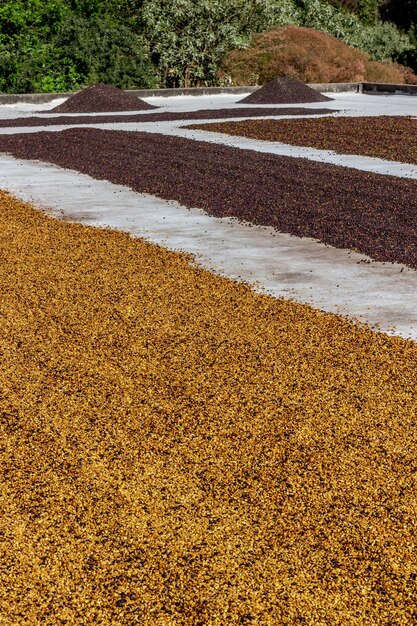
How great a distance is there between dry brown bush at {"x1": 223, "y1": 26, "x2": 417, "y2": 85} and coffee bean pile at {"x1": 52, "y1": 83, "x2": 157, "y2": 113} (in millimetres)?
8861

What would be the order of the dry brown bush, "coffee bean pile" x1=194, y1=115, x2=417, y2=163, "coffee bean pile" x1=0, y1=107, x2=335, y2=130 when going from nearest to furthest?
1. "coffee bean pile" x1=194, y1=115, x2=417, y2=163
2. "coffee bean pile" x1=0, y1=107, x2=335, y2=130
3. the dry brown bush

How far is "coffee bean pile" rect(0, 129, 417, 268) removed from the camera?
9.64 m

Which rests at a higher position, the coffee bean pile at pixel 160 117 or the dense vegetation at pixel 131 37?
the dense vegetation at pixel 131 37

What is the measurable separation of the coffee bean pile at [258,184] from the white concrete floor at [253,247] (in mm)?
310

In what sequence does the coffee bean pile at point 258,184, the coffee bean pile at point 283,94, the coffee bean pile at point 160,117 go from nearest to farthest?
the coffee bean pile at point 258,184
the coffee bean pile at point 160,117
the coffee bean pile at point 283,94

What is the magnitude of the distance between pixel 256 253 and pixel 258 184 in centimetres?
369

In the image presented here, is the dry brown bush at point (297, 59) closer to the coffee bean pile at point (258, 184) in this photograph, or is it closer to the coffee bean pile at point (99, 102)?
the coffee bean pile at point (99, 102)

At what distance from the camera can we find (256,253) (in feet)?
29.4

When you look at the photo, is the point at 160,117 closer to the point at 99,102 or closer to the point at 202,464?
the point at 99,102

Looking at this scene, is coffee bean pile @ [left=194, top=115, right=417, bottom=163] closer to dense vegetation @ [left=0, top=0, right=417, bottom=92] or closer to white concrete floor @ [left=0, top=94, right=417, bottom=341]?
white concrete floor @ [left=0, top=94, right=417, bottom=341]

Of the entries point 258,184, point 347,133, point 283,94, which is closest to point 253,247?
point 258,184

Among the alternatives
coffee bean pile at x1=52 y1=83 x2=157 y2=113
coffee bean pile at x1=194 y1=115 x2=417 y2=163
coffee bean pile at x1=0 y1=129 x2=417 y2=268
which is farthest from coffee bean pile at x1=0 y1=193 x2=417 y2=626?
coffee bean pile at x1=52 y1=83 x2=157 y2=113

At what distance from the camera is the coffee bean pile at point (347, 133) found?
16156 mm

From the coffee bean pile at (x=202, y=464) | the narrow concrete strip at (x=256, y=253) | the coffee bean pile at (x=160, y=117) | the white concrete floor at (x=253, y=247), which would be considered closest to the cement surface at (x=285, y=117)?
the white concrete floor at (x=253, y=247)
